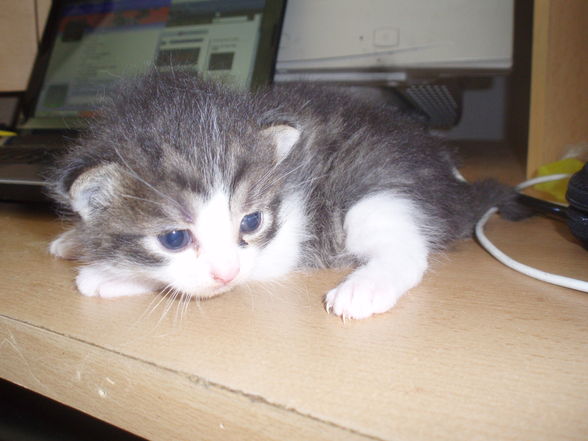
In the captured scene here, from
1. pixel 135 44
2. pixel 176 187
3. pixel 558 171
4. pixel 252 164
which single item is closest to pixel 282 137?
pixel 252 164

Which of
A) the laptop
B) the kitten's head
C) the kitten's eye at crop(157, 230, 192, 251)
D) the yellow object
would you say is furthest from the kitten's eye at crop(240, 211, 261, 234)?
the yellow object

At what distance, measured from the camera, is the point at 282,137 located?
0.95 meters

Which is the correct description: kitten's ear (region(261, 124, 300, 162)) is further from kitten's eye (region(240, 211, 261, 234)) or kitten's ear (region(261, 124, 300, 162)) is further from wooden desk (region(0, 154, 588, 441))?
wooden desk (region(0, 154, 588, 441))

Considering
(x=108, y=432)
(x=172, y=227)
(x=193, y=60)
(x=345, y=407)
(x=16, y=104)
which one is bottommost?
(x=108, y=432)

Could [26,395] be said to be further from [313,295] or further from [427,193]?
[427,193]

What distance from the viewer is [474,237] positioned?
1.09 m

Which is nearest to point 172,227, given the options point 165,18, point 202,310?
point 202,310

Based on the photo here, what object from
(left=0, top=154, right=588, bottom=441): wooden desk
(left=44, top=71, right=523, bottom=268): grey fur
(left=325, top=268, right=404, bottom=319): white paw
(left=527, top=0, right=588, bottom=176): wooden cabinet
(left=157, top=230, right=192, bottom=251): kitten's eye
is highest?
(left=527, top=0, right=588, bottom=176): wooden cabinet

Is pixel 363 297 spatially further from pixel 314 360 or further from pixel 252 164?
pixel 252 164

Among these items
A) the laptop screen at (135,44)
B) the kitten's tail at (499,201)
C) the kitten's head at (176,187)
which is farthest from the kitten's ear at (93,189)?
the kitten's tail at (499,201)

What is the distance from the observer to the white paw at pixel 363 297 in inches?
26.8

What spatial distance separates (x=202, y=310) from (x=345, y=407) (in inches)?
13.8

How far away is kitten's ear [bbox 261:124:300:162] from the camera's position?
35.9 inches

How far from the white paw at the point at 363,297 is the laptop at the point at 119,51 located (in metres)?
0.77
